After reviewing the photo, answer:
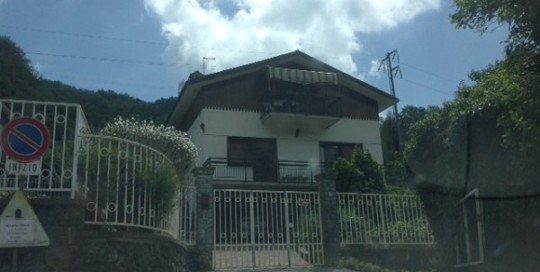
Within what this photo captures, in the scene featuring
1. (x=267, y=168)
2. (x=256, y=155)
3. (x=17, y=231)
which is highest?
(x=256, y=155)

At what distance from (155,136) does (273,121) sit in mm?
11950

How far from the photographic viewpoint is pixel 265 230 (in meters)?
13.8

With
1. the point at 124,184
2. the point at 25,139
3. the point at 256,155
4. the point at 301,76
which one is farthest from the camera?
the point at 301,76

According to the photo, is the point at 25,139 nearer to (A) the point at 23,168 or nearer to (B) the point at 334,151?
(A) the point at 23,168

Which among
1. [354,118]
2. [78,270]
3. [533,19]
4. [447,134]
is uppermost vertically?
[354,118]

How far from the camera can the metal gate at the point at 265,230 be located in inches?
527

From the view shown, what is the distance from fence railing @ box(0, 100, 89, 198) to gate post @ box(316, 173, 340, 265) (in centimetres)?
732

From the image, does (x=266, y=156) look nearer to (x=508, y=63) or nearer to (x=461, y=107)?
(x=461, y=107)

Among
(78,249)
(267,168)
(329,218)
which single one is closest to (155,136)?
(329,218)

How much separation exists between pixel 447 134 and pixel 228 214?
5.40 metres

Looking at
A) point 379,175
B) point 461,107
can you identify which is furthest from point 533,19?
point 379,175

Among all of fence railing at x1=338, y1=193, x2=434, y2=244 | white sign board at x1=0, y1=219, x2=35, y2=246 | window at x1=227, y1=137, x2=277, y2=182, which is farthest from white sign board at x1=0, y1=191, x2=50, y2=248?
window at x1=227, y1=137, x2=277, y2=182

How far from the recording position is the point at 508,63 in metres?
8.42

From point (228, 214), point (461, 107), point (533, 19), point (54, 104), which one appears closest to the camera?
point (533, 19)
